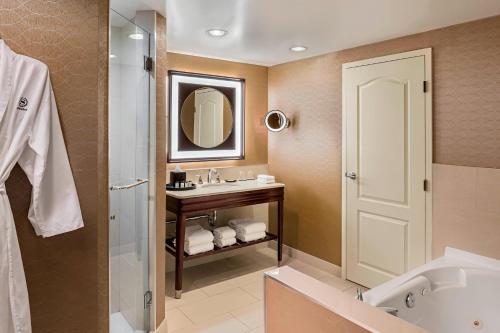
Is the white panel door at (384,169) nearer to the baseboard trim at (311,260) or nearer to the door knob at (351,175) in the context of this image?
the door knob at (351,175)

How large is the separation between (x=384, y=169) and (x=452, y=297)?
1.19 m

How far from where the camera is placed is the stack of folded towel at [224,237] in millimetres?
3355

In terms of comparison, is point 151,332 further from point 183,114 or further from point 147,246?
point 183,114

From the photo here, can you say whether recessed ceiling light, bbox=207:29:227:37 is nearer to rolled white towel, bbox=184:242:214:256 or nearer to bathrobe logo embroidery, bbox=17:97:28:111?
bathrobe logo embroidery, bbox=17:97:28:111

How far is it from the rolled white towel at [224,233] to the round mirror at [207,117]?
920mm

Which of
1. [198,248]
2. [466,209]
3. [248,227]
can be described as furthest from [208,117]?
[466,209]

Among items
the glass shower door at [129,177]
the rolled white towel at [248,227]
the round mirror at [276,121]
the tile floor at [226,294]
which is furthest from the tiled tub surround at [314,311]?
the round mirror at [276,121]

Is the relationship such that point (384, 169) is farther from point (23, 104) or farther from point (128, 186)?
point (23, 104)

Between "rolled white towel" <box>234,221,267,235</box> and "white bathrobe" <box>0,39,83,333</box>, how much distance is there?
2133 mm

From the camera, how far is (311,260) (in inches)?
150

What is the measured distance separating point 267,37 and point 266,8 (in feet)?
2.25

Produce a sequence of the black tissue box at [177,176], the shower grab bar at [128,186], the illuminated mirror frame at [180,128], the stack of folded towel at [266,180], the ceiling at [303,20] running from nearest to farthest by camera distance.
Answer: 1. the shower grab bar at [128,186]
2. the ceiling at [303,20]
3. the black tissue box at [177,176]
4. the illuminated mirror frame at [180,128]
5. the stack of folded towel at [266,180]

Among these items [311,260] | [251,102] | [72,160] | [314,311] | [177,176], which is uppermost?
[251,102]

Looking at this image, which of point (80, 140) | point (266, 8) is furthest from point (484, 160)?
point (80, 140)
